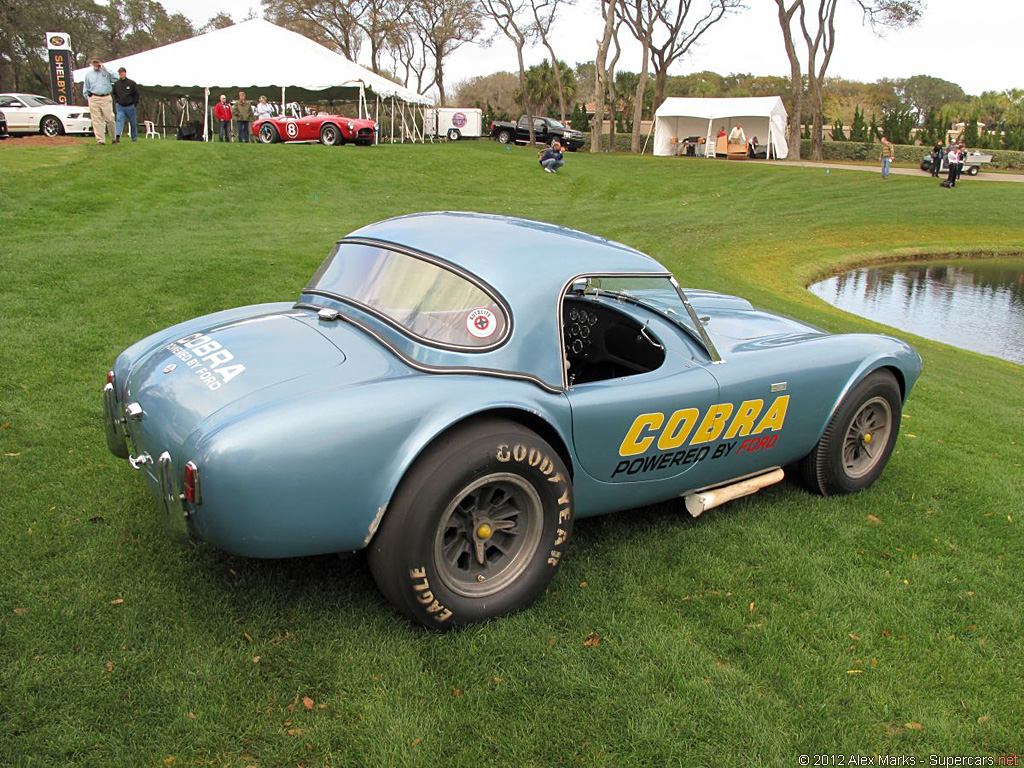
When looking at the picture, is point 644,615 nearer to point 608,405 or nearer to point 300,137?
point 608,405

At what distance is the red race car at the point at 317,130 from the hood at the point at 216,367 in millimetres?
23686

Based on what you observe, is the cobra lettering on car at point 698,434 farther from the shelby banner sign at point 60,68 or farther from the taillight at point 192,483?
the shelby banner sign at point 60,68

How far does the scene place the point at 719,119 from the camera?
4025 centimetres

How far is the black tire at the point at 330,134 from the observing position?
26.3 m

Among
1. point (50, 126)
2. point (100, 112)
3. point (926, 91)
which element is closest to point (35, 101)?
point (50, 126)

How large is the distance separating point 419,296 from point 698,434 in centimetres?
155

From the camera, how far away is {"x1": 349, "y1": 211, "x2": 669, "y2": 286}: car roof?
3682mm

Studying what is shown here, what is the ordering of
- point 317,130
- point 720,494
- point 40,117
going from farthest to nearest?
point 317,130, point 40,117, point 720,494

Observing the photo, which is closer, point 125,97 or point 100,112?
point 125,97

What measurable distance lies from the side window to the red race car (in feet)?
77.2

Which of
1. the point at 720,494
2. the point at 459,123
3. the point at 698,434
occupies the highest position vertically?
the point at 459,123

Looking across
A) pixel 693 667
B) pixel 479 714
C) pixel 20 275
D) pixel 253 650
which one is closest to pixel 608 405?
pixel 693 667

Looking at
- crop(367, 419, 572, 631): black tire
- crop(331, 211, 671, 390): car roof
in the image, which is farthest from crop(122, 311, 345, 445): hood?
crop(367, 419, 572, 631): black tire

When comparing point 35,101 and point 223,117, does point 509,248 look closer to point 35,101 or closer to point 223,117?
point 223,117
